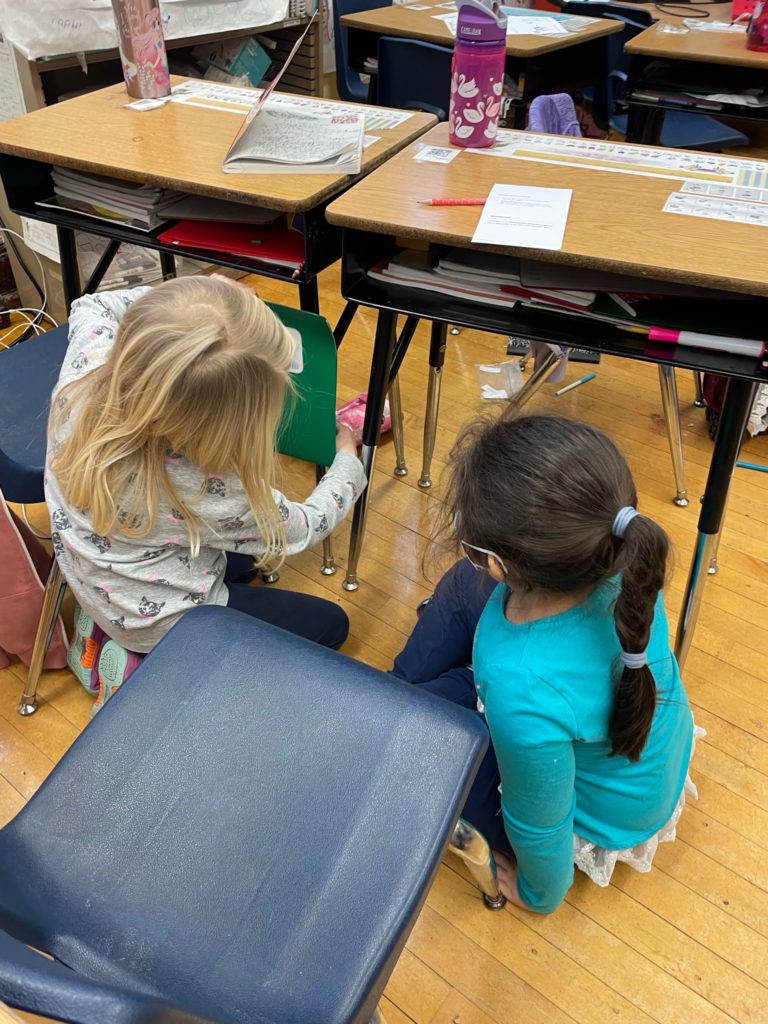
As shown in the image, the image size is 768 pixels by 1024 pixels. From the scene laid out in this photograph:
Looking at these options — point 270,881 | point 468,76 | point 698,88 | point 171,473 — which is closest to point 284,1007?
point 270,881

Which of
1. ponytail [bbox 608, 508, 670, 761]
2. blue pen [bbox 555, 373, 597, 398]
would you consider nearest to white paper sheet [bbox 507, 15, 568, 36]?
blue pen [bbox 555, 373, 597, 398]

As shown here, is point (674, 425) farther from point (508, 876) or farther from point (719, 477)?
point (508, 876)

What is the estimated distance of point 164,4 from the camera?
2.19m

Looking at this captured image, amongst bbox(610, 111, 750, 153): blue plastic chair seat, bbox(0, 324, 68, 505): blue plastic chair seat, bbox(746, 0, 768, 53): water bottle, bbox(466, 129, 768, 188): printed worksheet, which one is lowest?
bbox(0, 324, 68, 505): blue plastic chair seat

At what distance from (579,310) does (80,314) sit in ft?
2.58

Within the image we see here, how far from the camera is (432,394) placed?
5.92 feet

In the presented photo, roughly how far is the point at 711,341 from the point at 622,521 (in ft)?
1.40

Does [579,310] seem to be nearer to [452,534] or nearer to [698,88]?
[452,534]

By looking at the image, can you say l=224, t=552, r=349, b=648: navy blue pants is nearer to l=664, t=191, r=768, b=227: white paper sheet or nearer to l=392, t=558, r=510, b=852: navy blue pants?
l=392, t=558, r=510, b=852: navy blue pants

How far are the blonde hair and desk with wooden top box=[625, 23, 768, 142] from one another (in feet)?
6.10

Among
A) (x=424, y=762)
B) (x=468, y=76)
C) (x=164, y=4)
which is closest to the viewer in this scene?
(x=424, y=762)

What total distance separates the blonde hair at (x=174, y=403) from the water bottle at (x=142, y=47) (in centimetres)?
75

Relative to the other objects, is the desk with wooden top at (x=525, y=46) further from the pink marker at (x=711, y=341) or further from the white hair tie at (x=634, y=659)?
the white hair tie at (x=634, y=659)

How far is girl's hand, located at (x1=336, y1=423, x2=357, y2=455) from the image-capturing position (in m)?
1.40
